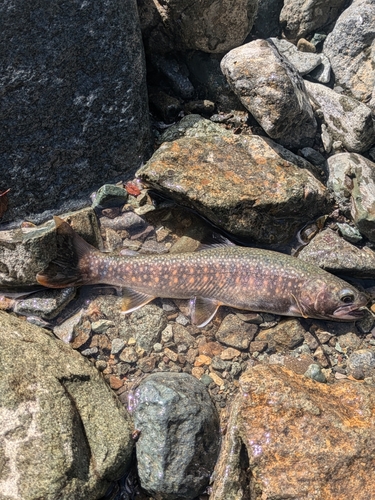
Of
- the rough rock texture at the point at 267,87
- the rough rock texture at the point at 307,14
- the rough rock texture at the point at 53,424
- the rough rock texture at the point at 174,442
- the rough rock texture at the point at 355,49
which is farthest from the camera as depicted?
the rough rock texture at the point at 307,14

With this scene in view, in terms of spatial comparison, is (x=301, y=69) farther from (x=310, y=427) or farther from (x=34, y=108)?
(x=310, y=427)

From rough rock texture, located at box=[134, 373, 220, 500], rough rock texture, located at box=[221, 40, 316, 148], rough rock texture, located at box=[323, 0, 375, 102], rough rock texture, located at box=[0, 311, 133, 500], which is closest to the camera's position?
rough rock texture, located at box=[0, 311, 133, 500]

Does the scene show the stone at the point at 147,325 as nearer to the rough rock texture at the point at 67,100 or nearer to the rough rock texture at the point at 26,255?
the rough rock texture at the point at 26,255

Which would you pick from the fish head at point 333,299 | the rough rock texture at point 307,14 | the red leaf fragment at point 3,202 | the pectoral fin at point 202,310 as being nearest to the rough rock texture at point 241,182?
the fish head at point 333,299

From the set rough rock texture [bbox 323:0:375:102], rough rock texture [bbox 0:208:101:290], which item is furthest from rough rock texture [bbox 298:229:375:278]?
rough rock texture [bbox 0:208:101:290]

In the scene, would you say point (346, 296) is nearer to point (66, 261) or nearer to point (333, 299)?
point (333, 299)

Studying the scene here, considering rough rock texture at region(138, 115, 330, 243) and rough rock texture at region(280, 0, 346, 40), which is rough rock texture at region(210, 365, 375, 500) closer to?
rough rock texture at region(138, 115, 330, 243)

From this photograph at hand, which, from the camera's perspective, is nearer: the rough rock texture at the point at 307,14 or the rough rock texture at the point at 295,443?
the rough rock texture at the point at 295,443
